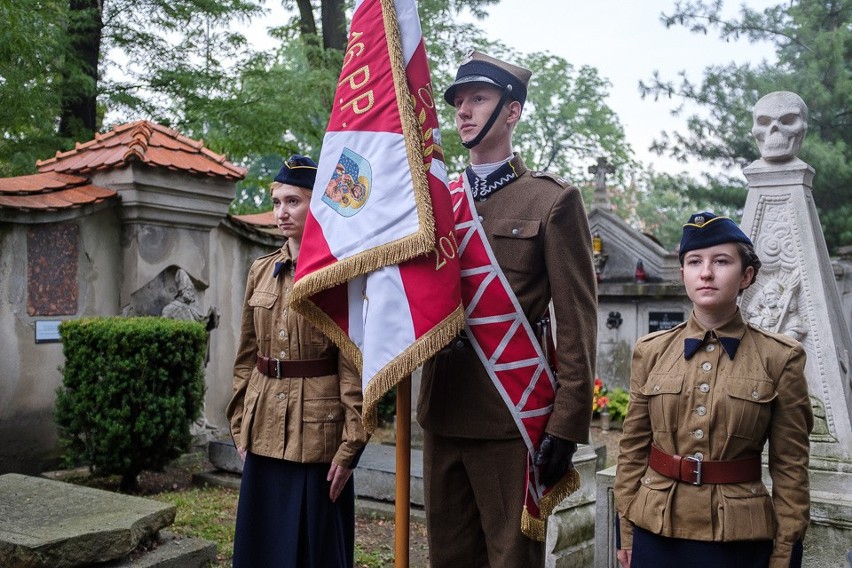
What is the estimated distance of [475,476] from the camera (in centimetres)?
269

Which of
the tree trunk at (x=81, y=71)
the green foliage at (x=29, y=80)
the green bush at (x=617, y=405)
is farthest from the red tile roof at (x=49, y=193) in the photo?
the green bush at (x=617, y=405)

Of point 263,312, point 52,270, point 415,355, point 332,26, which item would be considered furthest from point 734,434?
point 332,26

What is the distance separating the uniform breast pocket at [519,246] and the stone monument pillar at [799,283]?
5.40 ft

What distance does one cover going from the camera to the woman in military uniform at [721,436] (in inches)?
97.3

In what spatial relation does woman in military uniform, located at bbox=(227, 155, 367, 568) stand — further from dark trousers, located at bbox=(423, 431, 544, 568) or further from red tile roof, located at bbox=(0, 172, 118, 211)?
red tile roof, located at bbox=(0, 172, 118, 211)

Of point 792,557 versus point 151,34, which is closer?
point 792,557

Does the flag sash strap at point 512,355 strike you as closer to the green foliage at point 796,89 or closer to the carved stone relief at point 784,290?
the carved stone relief at point 784,290

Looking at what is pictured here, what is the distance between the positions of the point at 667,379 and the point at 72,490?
2955 mm

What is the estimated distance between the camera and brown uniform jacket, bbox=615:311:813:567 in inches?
96.8

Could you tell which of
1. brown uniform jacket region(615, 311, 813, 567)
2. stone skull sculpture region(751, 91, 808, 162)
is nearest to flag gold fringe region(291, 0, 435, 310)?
brown uniform jacket region(615, 311, 813, 567)

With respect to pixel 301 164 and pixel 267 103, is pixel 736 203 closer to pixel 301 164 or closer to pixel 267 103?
pixel 267 103

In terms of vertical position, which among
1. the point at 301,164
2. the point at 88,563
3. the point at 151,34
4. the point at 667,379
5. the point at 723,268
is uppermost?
the point at 151,34

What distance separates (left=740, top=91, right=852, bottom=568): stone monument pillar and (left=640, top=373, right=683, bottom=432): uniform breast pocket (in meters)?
1.40

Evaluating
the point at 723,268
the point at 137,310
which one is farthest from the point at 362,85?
the point at 137,310
